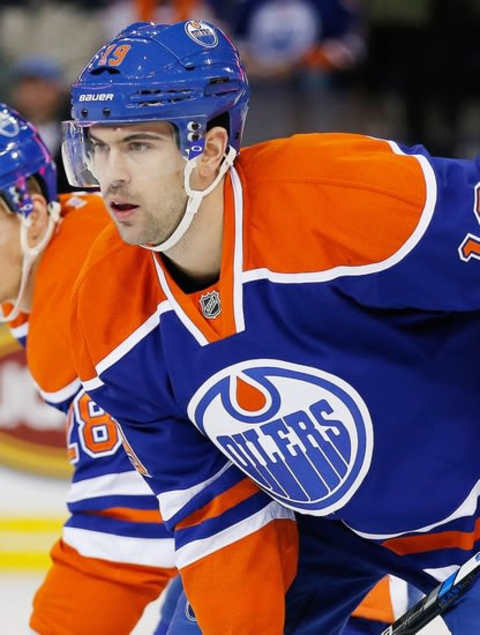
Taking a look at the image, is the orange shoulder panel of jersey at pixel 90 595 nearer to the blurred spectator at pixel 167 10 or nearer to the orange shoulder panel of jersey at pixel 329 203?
the orange shoulder panel of jersey at pixel 329 203

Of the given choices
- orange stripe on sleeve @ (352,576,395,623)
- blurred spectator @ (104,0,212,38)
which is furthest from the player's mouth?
blurred spectator @ (104,0,212,38)

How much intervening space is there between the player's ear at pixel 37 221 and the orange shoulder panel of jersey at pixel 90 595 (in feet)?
1.96

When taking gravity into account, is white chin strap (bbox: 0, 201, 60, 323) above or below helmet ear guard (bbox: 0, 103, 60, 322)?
below

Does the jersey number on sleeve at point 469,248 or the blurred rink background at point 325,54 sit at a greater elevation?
the jersey number on sleeve at point 469,248

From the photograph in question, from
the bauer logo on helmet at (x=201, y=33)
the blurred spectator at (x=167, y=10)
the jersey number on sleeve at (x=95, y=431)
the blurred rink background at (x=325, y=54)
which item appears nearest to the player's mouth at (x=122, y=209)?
the bauer logo on helmet at (x=201, y=33)

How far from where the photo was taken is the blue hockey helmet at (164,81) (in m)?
2.02

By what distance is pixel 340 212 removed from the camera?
200 centimetres

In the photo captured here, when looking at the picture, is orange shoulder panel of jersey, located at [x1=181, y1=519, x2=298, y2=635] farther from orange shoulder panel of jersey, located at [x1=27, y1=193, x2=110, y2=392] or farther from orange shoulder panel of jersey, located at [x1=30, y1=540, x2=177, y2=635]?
orange shoulder panel of jersey, located at [x1=27, y1=193, x2=110, y2=392]

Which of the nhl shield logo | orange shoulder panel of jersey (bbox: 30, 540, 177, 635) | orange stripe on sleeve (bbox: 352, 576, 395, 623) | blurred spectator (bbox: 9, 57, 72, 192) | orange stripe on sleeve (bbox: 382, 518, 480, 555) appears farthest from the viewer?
blurred spectator (bbox: 9, 57, 72, 192)

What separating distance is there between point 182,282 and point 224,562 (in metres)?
0.49

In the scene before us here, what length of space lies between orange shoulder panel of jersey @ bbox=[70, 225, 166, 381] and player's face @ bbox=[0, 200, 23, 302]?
493mm

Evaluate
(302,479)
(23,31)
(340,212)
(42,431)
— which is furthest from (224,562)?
(23,31)

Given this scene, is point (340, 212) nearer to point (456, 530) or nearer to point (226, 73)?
point (226, 73)

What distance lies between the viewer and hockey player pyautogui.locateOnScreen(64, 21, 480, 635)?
202 cm
